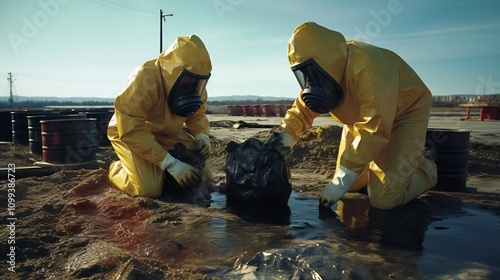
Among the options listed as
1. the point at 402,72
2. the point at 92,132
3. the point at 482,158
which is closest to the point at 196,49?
the point at 402,72

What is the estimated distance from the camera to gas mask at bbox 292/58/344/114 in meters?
3.43

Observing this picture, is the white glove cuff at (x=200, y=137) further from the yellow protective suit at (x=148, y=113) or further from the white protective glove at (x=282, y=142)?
the white protective glove at (x=282, y=142)

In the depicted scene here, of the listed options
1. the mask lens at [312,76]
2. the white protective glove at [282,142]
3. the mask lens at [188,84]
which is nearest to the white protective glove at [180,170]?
the mask lens at [188,84]

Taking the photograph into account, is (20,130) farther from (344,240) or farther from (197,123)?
(344,240)

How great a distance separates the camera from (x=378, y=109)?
328 cm

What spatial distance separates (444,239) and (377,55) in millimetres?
1721

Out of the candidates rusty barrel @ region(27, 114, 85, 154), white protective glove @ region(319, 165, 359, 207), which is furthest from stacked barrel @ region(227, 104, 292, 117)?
white protective glove @ region(319, 165, 359, 207)

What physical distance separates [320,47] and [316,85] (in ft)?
1.17

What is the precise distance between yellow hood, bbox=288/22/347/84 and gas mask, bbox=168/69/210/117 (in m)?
1.12

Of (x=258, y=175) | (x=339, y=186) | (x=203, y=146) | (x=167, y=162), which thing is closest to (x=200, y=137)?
(x=203, y=146)

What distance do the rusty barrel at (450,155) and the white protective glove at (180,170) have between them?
9.94 ft

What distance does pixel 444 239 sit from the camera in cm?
286

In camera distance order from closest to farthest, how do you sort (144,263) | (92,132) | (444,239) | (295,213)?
(144,263), (444,239), (295,213), (92,132)

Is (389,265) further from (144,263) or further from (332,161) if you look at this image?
(332,161)
